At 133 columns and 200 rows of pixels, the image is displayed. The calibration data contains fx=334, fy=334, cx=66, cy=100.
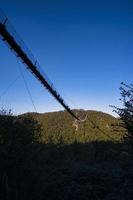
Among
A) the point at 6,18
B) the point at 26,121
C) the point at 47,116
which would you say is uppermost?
the point at 47,116

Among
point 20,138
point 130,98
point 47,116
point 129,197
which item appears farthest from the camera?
point 47,116

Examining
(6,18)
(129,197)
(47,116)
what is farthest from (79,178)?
(47,116)

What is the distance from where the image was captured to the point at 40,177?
24344mm

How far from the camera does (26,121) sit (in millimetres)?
27938

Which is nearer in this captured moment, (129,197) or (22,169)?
(129,197)

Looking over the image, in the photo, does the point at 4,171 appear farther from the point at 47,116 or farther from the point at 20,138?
the point at 47,116

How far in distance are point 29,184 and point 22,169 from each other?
1.12 m

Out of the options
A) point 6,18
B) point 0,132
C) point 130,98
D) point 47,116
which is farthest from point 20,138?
point 47,116

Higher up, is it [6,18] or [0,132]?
[6,18]

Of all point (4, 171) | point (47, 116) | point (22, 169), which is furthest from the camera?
point (47, 116)

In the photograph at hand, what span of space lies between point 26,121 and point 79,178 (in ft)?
22.6

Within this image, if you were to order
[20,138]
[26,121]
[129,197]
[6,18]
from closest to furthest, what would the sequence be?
[129,197]
[6,18]
[20,138]
[26,121]

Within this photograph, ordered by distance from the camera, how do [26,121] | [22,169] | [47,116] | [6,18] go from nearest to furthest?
[6,18] → [22,169] → [26,121] → [47,116]

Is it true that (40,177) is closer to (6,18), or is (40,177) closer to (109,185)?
(109,185)
